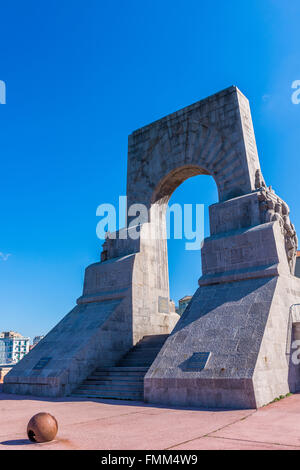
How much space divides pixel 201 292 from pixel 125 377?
9.81 ft

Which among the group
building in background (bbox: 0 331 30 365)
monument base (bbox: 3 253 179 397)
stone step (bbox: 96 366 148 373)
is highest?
building in background (bbox: 0 331 30 365)

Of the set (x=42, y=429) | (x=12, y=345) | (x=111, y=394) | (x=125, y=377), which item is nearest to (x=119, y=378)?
(x=125, y=377)

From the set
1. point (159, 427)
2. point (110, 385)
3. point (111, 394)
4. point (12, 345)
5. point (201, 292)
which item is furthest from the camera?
point (12, 345)

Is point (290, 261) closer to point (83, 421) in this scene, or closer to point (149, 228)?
point (149, 228)

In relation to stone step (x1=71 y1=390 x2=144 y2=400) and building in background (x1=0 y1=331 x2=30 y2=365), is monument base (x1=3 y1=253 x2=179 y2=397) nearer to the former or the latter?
stone step (x1=71 y1=390 x2=144 y2=400)

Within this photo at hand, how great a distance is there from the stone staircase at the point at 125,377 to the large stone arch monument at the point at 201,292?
316 mm

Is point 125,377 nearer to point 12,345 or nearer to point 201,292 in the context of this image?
point 201,292

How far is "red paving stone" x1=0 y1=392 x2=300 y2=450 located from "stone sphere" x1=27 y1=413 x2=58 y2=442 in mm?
91

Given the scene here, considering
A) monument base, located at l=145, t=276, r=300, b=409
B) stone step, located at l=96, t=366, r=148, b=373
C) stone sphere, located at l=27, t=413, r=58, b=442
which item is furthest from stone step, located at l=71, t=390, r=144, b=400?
stone sphere, located at l=27, t=413, r=58, b=442

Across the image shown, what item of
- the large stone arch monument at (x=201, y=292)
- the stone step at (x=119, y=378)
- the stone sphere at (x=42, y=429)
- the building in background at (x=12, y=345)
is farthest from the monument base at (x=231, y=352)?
the building in background at (x=12, y=345)

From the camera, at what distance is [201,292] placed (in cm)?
1070

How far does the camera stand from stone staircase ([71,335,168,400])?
9.42 meters

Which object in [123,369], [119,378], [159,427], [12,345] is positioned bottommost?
[159,427]

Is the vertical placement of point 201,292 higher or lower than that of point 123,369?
higher
